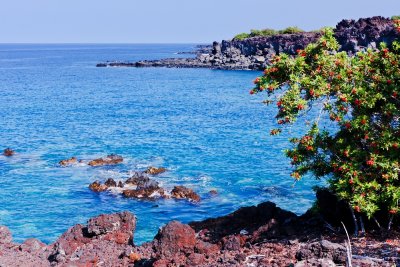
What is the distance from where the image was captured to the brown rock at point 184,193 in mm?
36325

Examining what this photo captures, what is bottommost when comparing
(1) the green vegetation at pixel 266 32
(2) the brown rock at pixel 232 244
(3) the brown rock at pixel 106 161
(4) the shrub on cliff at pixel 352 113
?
(3) the brown rock at pixel 106 161

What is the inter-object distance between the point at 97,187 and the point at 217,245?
68.0ft

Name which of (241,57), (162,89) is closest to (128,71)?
(241,57)

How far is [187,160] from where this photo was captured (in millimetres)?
48031

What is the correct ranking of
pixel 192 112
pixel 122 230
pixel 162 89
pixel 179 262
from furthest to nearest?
1. pixel 162 89
2. pixel 192 112
3. pixel 122 230
4. pixel 179 262

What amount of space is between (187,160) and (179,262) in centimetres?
2910

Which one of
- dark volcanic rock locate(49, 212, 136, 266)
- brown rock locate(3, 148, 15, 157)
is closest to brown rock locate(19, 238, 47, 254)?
dark volcanic rock locate(49, 212, 136, 266)

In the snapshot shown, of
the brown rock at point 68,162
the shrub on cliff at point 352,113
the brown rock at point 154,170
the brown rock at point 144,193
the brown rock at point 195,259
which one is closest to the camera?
the shrub on cliff at point 352,113

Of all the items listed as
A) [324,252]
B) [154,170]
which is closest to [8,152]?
[154,170]

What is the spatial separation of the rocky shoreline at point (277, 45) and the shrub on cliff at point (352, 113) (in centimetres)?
11961

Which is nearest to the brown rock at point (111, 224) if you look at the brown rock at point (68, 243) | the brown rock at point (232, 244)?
the brown rock at point (68, 243)

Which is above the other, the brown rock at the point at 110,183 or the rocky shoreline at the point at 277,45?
the rocky shoreline at the point at 277,45

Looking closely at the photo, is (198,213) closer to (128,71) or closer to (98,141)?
(98,141)

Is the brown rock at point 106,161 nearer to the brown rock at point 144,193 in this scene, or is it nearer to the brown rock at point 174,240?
the brown rock at point 144,193
